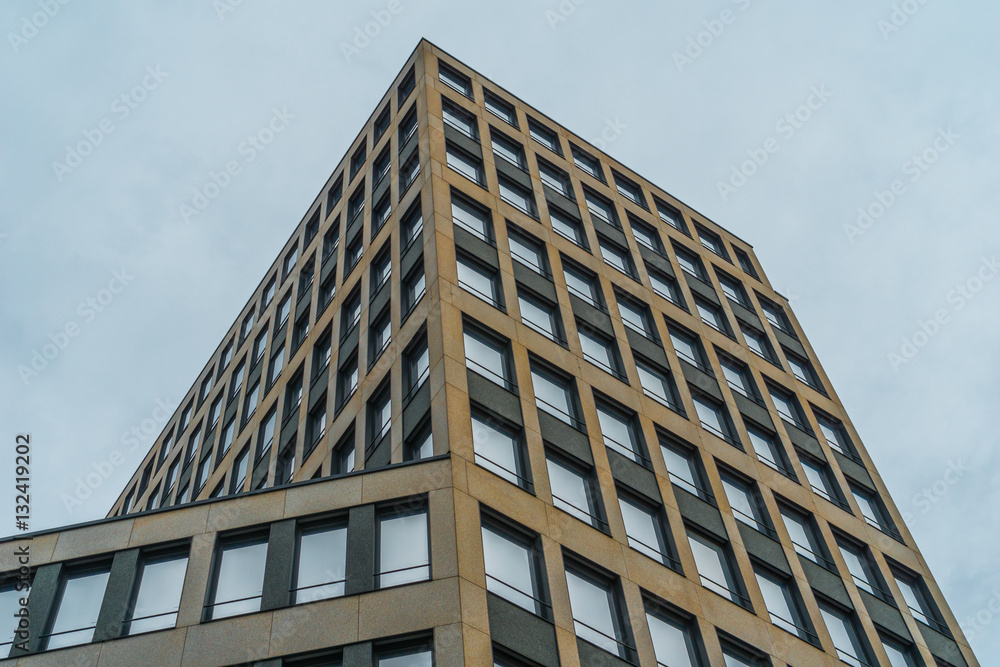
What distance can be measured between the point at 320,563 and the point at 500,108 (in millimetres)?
31845

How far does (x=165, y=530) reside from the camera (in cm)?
2719

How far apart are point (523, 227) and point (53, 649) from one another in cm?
2416

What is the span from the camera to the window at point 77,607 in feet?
82.5

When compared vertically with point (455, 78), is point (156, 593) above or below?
below

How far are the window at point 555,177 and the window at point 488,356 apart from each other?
1635 centimetres

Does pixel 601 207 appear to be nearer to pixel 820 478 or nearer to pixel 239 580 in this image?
pixel 820 478

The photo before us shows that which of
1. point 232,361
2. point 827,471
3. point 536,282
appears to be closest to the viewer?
point 536,282

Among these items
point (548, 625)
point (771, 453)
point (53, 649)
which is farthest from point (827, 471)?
point (53, 649)

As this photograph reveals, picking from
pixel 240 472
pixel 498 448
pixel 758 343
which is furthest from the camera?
pixel 758 343

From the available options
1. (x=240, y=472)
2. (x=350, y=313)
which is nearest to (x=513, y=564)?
(x=350, y=313)

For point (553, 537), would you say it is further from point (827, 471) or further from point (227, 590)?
point (827, 471)

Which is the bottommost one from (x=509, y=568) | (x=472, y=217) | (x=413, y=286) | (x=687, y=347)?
(x=509, y=568)

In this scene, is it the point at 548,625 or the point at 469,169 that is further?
the point at 469,169

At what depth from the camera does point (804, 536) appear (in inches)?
1559
